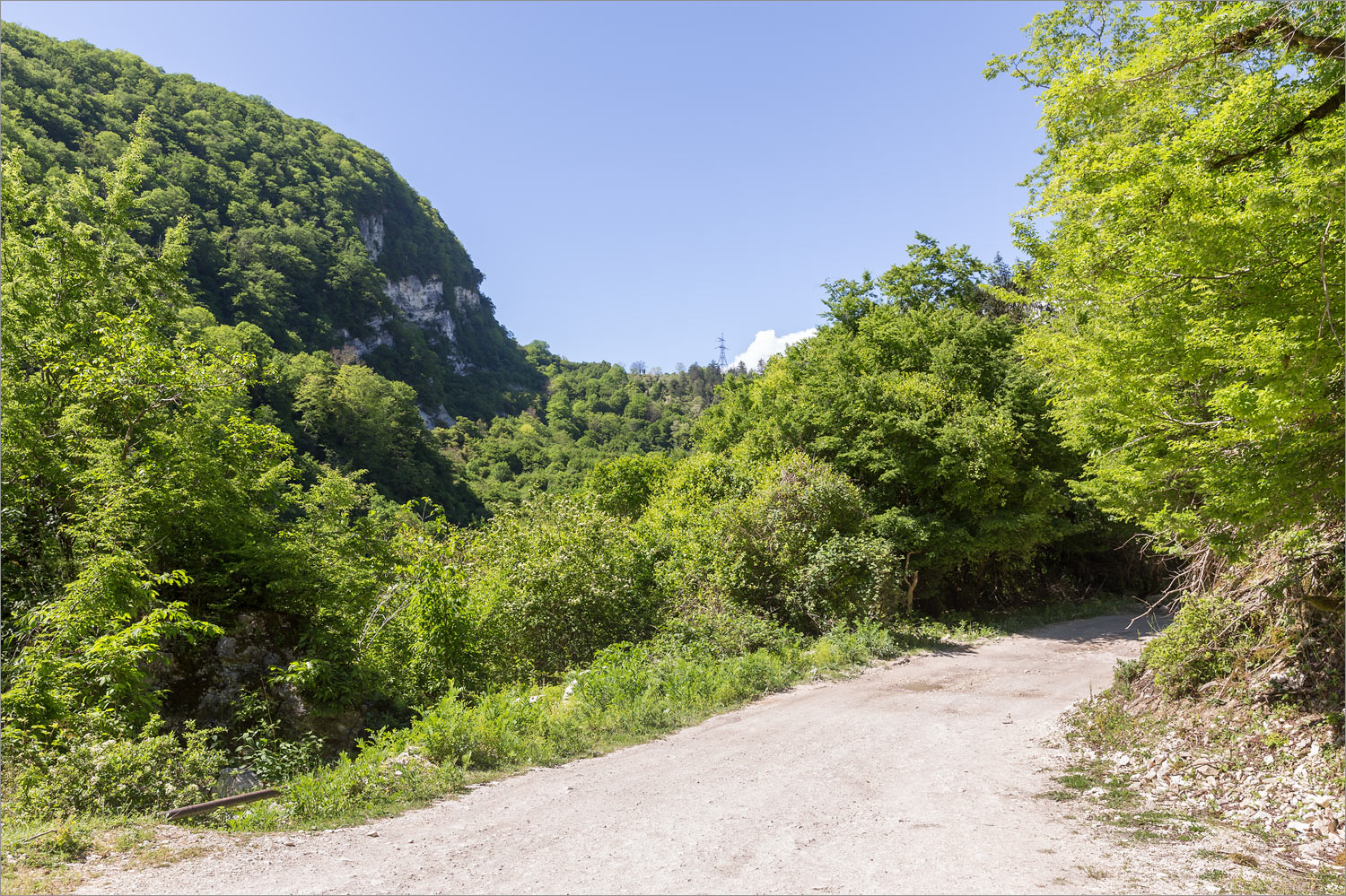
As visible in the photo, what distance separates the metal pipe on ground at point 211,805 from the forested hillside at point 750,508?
391 mm

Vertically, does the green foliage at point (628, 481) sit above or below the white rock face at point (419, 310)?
below

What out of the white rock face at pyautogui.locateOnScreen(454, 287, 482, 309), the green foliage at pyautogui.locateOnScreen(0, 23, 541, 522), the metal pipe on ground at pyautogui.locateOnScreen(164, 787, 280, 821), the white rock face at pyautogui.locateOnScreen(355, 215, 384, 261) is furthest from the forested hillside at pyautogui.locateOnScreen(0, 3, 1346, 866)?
the white rock face at pyautogui.locateOnScreen(454, 287, 482, 309)

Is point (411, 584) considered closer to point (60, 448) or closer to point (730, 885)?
point (60, 448)

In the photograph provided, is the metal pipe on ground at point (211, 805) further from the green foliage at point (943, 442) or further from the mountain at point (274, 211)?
the mountain at point (274, 211)

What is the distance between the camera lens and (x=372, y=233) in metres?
121

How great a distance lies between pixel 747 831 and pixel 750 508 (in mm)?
11861

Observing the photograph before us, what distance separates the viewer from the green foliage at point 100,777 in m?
4.98

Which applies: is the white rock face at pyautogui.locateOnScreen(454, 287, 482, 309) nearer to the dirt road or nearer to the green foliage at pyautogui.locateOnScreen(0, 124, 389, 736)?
the green foliage at pyautogui.locateOnScreen(0, 124, 389, 736)

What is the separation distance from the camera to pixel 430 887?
410 centimetres

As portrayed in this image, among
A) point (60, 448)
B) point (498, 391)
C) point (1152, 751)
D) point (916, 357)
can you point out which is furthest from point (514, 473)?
point (1152, 751)

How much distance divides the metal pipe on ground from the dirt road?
973 millimetres

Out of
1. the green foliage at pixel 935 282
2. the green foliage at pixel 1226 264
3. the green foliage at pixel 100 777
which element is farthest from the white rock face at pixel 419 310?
the green foliage at pixel 1226 264

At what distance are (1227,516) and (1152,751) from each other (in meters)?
2.56

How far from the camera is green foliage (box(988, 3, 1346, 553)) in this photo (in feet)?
18.0
